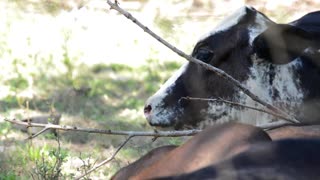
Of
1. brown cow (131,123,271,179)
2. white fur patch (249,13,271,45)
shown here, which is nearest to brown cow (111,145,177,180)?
brown cow (131,123,271,179)

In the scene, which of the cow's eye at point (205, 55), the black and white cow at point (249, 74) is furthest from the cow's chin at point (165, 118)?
A: the cow's eye at point (205, 55)

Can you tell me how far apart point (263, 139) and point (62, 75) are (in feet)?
19.0

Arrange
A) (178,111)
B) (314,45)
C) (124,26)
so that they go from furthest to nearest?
(124,26) → (178,111) → (314,45)

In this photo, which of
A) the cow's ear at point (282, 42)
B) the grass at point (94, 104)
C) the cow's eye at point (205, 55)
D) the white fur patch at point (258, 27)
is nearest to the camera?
the cow's ear at point (282, 42)

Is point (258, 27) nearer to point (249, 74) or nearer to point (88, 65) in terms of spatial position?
point (249, 74)

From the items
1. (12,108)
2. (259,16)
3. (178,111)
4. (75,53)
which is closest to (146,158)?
(178,111)

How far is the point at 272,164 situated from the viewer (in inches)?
101

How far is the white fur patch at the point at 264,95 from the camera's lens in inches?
179

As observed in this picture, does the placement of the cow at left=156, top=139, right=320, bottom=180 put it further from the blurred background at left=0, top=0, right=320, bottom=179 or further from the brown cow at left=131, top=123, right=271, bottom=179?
the blurred background at left=0, top=0, right=320, bottom=179

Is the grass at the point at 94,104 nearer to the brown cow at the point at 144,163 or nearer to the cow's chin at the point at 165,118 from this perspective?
the cow's chin at the point at 165,118

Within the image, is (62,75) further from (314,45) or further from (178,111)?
(314,45)

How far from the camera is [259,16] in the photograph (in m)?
4.84

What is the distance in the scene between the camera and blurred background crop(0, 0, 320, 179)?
573 cm

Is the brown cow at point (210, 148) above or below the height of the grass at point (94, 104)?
below
